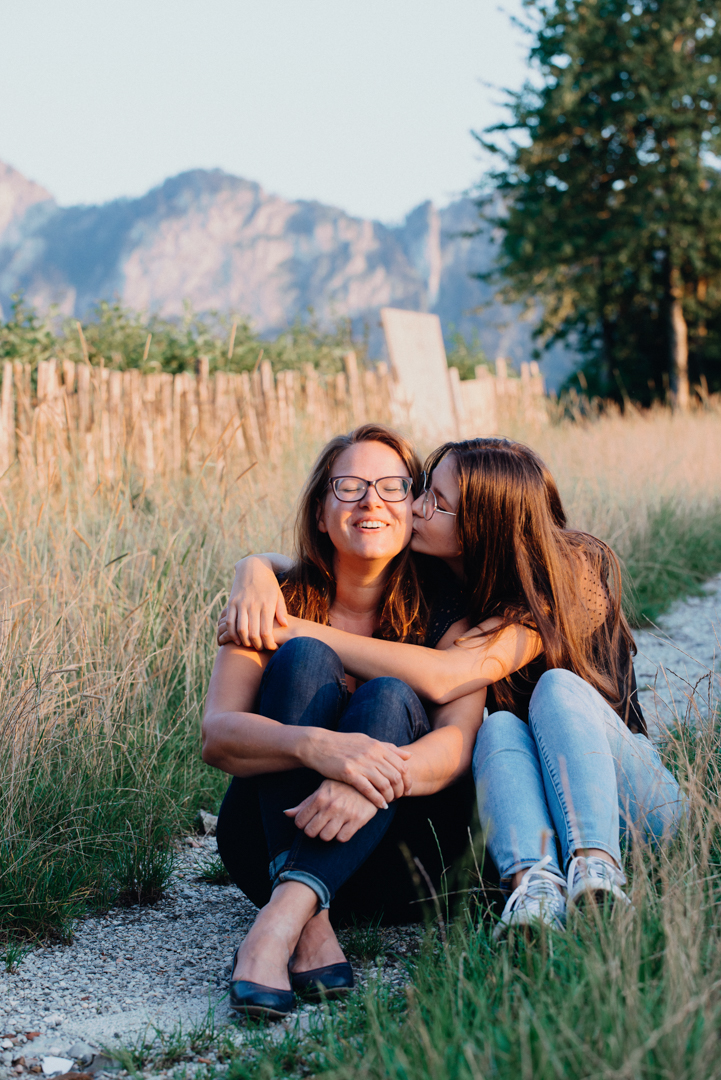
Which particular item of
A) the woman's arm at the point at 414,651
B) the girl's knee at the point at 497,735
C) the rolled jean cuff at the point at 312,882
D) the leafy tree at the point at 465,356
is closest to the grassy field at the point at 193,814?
the rolled jean cuff at the point at 312,882

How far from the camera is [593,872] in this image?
5.45 ft

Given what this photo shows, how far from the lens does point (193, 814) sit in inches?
110

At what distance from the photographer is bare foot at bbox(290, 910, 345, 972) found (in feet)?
5.60

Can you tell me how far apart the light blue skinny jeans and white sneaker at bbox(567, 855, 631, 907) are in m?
0.04

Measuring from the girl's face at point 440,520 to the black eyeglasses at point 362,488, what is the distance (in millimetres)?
71

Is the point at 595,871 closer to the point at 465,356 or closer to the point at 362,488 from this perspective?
the point at 362,488

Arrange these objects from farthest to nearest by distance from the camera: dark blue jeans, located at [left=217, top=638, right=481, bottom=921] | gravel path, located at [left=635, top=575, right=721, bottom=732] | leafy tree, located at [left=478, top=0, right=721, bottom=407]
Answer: leafy tree, located at [left=478, top=0, right=721, bottom=407] → gravel path, located at [left=635, top=575, right=721, bottom=732] → dark blue jeans, located at [left=217, top=638, right=481, bottom=921]

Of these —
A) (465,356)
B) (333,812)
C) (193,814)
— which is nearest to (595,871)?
(333,812)

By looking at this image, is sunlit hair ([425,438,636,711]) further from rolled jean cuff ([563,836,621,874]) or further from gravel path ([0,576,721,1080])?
rolled jean cuff ([563,836,621,874])

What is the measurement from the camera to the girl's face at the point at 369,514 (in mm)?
2248

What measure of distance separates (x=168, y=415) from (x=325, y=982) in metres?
4.65

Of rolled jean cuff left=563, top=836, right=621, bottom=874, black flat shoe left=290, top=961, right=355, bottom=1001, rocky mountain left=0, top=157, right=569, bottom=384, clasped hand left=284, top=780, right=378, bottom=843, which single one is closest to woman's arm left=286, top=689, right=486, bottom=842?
clasped hand left=284, top=780, right=378, bottom=843

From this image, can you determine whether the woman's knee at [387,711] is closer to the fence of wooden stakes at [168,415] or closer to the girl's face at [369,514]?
the girl's face at [369,514]

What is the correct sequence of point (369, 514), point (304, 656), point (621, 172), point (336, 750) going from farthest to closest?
point (621, 172) → point (369, 514) → point (304, 656) → point (336, 750)
